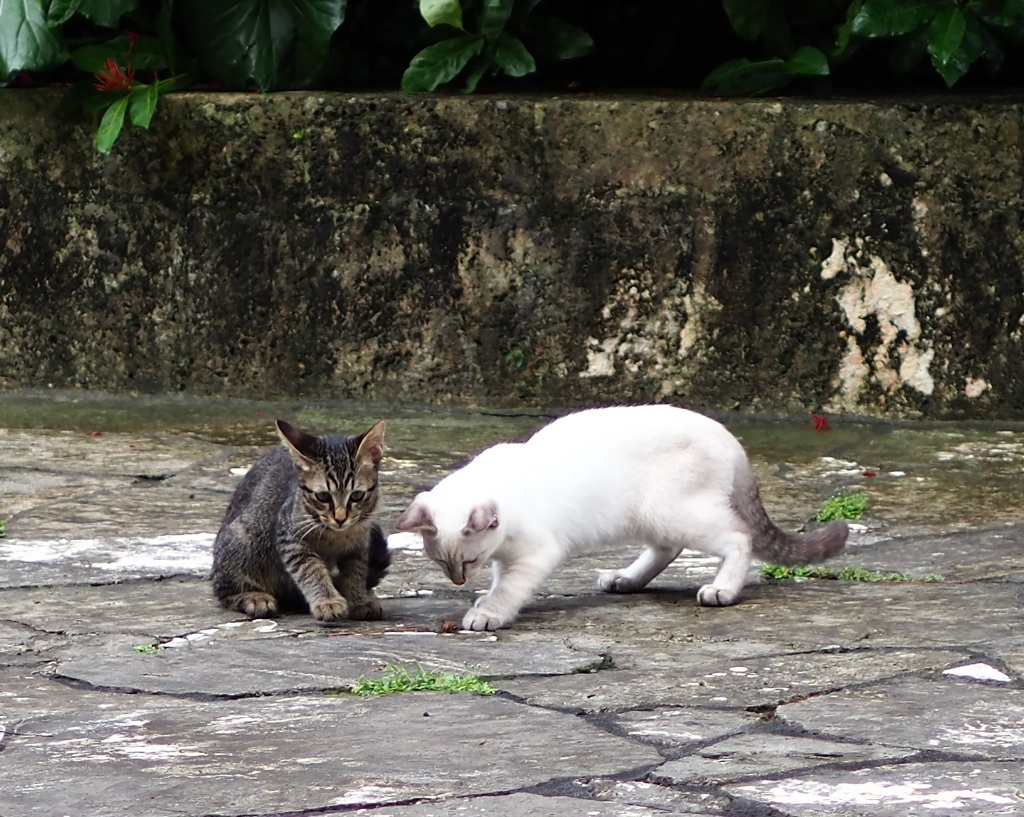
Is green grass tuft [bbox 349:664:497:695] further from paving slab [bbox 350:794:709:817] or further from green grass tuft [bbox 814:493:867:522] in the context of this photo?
green grass tuft [bbox 814:493:867:522]

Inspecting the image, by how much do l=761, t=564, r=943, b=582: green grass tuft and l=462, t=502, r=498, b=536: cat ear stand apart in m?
0.93

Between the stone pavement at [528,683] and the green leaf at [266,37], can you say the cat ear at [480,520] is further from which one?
the green leaf at [266,37]

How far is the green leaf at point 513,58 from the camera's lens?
6891mm

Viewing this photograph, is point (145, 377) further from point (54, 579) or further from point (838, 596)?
point (838, 596)

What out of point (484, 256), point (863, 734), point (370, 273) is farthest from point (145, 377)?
point (863, 734)

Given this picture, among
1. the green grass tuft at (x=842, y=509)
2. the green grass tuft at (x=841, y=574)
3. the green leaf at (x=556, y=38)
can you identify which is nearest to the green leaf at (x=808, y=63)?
the green leaf at (x=556, y=38)

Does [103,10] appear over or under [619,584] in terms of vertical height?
over

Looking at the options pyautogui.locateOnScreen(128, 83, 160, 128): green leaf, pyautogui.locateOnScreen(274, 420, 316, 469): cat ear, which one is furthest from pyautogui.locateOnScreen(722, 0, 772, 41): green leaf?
pyautogui.locateOnScreen(274, 420, 316, 469): cat ear

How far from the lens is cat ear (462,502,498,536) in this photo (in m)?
3.86

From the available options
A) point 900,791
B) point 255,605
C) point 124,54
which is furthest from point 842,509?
point 124,54

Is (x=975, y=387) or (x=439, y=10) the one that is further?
(x=439, y=10)

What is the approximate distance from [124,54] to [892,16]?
322 cm

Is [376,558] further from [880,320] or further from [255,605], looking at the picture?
[880,320]

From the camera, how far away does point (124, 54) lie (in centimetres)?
710
